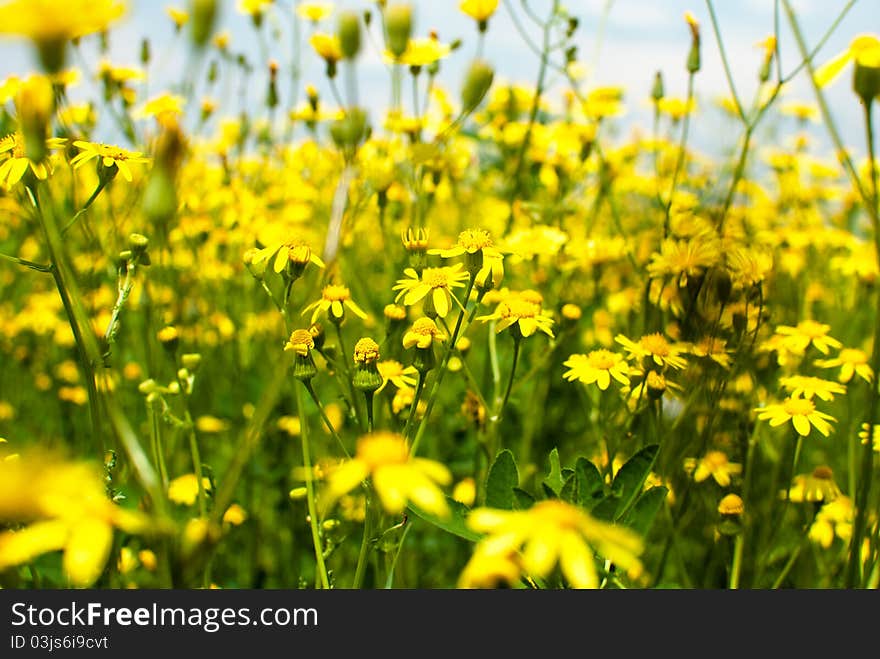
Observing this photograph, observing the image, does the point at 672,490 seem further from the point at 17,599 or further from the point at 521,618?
the point at 17,599

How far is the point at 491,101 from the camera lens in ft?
8.87

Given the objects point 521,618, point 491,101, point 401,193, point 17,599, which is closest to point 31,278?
point 401,193

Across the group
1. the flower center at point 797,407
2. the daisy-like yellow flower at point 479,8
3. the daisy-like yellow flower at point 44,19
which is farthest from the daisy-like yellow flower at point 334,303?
the daisy-like yellow flower at point 479,8

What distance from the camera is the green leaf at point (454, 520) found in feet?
2.78

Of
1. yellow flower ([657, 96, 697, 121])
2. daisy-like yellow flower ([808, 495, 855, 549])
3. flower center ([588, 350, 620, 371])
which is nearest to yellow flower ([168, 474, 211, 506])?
flower center ([588, 350, 620, 371])

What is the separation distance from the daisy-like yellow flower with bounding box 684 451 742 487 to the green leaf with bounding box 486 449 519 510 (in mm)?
466

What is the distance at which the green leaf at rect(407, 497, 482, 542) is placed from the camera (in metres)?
0.85

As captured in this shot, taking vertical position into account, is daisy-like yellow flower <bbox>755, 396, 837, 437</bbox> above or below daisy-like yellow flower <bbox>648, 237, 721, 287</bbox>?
below

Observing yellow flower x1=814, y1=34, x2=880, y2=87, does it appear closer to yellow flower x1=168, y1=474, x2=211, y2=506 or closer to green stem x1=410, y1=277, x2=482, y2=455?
green stem x1=410, y1=277, x2=482, y2=455

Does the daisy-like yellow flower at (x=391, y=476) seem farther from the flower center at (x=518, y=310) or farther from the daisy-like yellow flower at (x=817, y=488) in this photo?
the daisy-like yellow flower at (x=817, y=488)

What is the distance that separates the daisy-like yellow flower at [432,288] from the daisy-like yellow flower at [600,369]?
0.21 meters

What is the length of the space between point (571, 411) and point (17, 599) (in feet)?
5.10

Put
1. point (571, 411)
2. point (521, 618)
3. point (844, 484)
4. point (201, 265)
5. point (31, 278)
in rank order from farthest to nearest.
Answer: point (31, 278) < point (201, 265) < point (571, 411) < point (844, 484) < point (521, 618)

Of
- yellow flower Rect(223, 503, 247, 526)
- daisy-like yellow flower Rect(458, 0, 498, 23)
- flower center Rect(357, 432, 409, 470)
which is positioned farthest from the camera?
daisy-like yellow flower Rect(458, 0, 498, 23)
